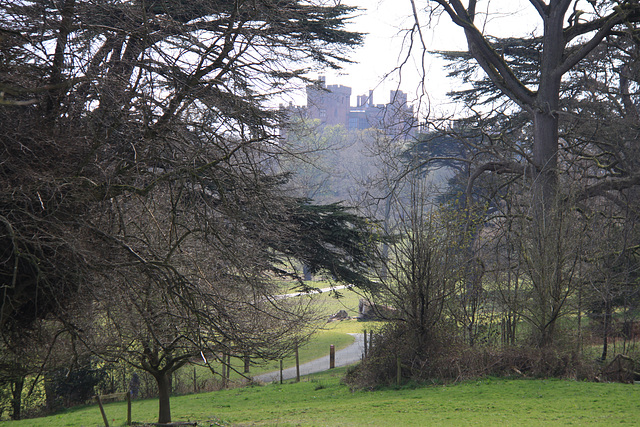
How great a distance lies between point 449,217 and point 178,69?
896cm

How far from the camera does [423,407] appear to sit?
455 inches

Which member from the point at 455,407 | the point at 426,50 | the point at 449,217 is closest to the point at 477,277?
the point at 449,217

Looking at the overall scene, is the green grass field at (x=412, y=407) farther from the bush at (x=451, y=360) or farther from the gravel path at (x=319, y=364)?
the gravel path at (x=319, y=364)

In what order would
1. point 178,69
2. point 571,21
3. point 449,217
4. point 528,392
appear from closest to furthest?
point 178,69, point 528,392, point 449,217, point 571,21

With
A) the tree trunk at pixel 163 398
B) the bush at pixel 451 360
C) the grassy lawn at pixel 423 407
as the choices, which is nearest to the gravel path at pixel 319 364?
the grassy lawn at pixel 423 407

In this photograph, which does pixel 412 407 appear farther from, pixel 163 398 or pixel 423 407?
pixel 163 398

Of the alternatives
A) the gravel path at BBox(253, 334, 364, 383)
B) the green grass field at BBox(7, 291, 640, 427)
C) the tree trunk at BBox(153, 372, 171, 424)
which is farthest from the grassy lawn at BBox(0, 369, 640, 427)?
the gravel path at BBox(253, 334, 364, 383)

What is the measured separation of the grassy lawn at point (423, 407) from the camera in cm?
991

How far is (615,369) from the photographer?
44.9 feet

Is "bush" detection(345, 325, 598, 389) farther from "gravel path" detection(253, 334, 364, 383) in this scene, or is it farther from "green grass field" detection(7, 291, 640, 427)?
"gravel path" detection(253, 334, 364, 383)

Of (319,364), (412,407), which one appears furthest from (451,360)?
(319,364)

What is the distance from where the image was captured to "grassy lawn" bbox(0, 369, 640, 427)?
9.91 m

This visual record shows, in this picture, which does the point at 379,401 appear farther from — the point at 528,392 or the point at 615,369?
the point at 615,369

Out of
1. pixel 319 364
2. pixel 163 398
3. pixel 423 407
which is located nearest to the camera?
pixel 423 407
